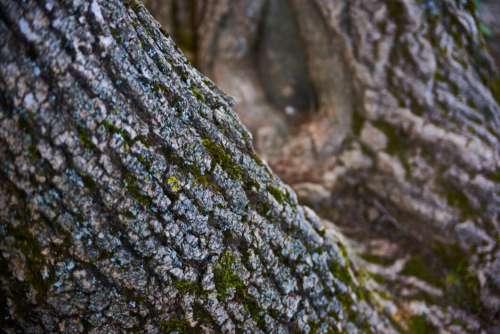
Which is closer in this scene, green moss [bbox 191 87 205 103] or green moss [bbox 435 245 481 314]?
green moss [bbox 191 87 205 103]

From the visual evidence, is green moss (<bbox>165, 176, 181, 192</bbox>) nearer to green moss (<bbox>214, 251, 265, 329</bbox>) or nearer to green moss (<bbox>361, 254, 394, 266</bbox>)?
green moss (<bbox>214, 251, 265, 329</bbox>)

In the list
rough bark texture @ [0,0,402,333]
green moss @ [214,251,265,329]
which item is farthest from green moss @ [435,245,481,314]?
green moss @ [214,251,265,329]

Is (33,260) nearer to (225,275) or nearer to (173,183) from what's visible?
(173,183)

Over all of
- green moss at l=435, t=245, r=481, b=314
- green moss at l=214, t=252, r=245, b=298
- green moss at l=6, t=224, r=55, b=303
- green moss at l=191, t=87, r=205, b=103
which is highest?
green moss at l=191, t=87, r=205, b=103

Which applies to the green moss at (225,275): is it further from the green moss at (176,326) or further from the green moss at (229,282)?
the green moss at (176,326)

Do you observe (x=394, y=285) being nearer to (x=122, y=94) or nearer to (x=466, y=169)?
(x=466, y=169)

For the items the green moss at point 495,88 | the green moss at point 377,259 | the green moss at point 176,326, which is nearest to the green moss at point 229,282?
the green moss at point 176,326
